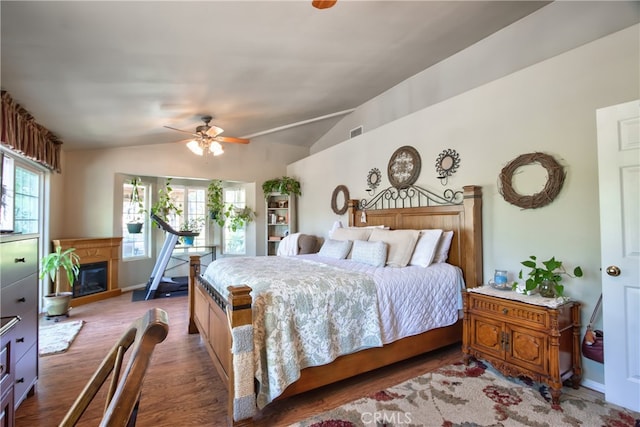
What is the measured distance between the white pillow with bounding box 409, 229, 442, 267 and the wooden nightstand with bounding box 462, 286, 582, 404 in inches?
19.9

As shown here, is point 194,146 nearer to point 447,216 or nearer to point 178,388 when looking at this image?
point 178,388

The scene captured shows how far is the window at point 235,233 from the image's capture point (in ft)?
23.1

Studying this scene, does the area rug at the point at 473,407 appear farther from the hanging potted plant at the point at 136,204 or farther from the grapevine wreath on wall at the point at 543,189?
the hanging potted plant at the point at 136,204

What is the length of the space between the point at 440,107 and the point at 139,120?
3901 millimetres

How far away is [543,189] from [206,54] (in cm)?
321

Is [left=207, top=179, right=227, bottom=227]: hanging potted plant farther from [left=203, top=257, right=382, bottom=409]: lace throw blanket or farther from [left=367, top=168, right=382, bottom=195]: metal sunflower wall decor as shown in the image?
[left=203, top=257, right=382, bottom=409]: lace throw blanket

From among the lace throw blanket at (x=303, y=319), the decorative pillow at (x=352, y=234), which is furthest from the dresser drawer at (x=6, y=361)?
the decorative pillow at (x=352, y=234)

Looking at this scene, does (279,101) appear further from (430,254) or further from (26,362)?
(26,362)

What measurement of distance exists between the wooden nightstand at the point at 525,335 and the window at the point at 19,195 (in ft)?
15.6

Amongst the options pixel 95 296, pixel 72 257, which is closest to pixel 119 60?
pixel 72 257

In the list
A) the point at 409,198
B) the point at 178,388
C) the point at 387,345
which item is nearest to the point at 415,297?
the point at 387,345

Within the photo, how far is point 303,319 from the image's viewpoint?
2.11 metres

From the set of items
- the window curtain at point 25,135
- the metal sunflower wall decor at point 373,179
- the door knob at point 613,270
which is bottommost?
the door knob at point 613,270

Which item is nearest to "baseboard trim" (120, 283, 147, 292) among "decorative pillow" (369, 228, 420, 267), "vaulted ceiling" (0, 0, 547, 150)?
"vaulted ceiling" (0, 0, 547, 150)
